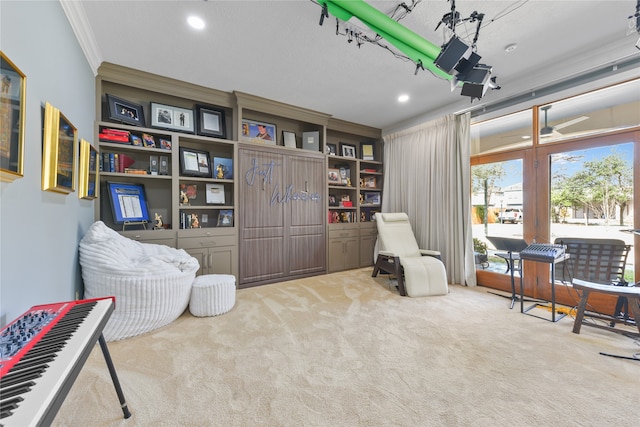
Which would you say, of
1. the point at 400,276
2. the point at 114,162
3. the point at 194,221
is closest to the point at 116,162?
the point at 114,162

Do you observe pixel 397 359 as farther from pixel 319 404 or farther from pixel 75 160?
pixel 75 160

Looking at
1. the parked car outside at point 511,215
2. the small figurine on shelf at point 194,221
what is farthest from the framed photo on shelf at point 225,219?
the parked car outside at point 511,215

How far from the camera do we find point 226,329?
2275 millimetres

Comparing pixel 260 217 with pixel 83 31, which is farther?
pixel 260 217

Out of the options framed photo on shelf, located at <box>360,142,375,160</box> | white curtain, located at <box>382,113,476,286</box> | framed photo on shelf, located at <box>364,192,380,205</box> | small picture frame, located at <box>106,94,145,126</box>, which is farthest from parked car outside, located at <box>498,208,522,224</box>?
small picture frame, located at <box>106,94,145,126</box>

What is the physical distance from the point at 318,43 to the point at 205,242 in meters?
2.55

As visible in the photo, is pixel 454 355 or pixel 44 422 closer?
pixel 44 422

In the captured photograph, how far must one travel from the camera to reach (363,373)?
1.67 metres

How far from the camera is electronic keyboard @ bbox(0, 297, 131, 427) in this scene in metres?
0.61

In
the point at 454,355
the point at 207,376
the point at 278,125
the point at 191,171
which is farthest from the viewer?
the point at 278,125

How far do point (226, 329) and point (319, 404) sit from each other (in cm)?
119

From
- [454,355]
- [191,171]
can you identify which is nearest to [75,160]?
[191,171]

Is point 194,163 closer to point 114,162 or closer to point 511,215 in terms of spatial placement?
point 114,162

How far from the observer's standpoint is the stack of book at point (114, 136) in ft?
9.15
